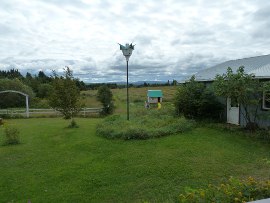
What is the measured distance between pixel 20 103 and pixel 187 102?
102 ft

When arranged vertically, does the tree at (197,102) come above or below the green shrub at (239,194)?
above

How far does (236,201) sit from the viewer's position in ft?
9.66

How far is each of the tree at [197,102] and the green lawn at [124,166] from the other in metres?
2.98

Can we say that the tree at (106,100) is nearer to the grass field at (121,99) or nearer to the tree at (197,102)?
the grass field at (121,99)

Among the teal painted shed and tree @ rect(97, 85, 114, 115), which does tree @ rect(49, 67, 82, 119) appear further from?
the teal painted shed

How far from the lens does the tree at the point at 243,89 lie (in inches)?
429

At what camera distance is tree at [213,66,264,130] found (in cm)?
1089

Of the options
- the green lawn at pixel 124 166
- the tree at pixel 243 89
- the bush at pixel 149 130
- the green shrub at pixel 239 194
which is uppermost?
the tree at pixel 243 89

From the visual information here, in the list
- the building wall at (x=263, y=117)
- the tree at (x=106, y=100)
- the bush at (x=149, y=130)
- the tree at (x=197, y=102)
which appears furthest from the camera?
the tree at (x=106, y=100)

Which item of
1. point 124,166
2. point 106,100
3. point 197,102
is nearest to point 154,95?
point 106,100

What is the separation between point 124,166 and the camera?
779 cm

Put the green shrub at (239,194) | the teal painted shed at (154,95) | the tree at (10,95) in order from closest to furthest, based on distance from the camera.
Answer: the green shrub at (239,194) < the teal painted shed at (154,95) < the tree at (10,95)

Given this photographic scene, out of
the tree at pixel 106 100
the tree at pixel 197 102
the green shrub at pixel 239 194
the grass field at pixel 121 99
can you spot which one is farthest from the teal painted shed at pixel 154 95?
the green shrub at pixel 239 194

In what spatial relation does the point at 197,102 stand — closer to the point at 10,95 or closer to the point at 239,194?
the point at 239,194
